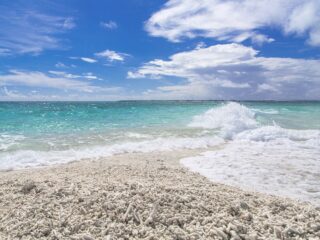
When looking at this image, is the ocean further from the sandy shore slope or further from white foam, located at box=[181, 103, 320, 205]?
the sandy shore slope

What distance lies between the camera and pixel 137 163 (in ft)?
27.1

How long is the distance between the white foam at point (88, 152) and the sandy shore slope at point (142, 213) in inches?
140

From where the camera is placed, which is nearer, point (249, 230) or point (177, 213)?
point (249, 230)

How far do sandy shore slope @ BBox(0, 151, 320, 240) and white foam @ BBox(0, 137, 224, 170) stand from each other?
3.55 meters

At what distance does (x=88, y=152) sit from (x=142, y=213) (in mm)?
6653

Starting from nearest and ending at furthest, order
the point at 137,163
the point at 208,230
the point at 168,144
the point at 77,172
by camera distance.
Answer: the point at 208,230
the point at 77,172
the point at 137,163
the point at 168,144

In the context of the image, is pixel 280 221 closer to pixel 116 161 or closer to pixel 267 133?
pixel 116 161

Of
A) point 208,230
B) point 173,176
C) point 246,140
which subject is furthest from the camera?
point 246,140

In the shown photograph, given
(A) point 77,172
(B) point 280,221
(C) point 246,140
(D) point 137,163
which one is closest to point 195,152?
(D) point 137,163

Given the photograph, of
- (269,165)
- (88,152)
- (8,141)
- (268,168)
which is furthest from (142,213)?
(8,141)

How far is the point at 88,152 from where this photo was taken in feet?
33.3

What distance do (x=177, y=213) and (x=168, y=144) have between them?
25.9 ft

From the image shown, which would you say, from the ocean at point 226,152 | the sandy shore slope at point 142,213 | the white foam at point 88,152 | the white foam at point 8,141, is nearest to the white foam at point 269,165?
the ocean at point 226,152

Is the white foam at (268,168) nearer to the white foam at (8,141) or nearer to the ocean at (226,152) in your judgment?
the ocean at (226,152)
